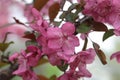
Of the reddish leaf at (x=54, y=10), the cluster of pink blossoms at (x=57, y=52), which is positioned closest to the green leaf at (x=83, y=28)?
the cluster of pink blossoms at (x=57, y=52)

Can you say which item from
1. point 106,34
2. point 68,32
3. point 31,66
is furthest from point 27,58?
point 106,34

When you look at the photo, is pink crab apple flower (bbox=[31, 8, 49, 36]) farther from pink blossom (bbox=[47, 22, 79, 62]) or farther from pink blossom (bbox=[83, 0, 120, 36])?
pink blossom (bbox=[83, 0, 120, 36])

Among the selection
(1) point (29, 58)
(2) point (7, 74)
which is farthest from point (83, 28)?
(2) point (7, 74)

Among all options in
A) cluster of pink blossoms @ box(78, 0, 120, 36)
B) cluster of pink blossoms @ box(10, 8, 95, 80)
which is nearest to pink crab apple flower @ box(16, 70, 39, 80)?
cluster of pink blossoms @ box(10, 8, 95, 80)

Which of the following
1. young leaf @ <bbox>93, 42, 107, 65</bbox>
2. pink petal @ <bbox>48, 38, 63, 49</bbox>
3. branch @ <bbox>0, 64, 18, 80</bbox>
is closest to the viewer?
pink petal @ <bbox>48, 38, 63, 49</bbox>

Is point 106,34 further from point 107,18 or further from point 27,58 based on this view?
point 27,58

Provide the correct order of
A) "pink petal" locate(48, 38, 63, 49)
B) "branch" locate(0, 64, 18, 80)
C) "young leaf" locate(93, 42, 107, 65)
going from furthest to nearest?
"branch" locate(0, 64, 18, 80), "young leaf" locate(93, 42, 107, 65), "pink petal" locate(48, 38, 63, 49)

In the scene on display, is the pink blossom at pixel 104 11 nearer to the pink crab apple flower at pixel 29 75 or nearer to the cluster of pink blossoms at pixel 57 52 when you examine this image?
the cluster of pink blossoms at pixel 57 52
